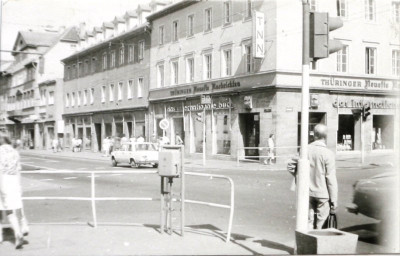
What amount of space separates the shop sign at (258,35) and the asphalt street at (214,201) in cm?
201

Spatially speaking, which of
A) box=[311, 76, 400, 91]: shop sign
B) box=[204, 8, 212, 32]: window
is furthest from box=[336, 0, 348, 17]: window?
box=[204, 8, 212, 32]: window

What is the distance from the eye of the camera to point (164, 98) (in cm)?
813

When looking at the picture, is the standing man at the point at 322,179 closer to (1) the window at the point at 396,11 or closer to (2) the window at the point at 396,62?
(2) the window at the point at 396,62

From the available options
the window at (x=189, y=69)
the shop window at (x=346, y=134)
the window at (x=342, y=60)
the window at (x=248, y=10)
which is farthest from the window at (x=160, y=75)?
the shop window at (x=346, y=134)

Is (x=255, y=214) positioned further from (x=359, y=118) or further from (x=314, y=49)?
(x=314, y=49)

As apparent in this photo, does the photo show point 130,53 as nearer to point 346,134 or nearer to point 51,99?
point 51,99

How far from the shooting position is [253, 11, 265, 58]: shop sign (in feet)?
24.0

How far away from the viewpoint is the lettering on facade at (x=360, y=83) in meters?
6.94

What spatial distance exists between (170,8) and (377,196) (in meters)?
3.97

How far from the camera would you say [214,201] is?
9.73 metres

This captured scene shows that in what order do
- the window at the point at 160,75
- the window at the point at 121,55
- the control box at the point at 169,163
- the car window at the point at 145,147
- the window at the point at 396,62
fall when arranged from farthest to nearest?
the window at the point at 121,55 → the window at the point at 160,75 → the car window at the point at 145,147 → the window at the point at 396,62 → the control box at the point at 169,163

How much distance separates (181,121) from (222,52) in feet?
4.60

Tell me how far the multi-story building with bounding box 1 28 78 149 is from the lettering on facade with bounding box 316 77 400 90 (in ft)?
12.7

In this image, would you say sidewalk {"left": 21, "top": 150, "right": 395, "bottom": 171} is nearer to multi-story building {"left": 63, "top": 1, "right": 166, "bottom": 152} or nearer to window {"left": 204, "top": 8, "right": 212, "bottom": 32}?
multi-story building {"left": 63, "top": 1, "right": 166, "bottom": 152}
